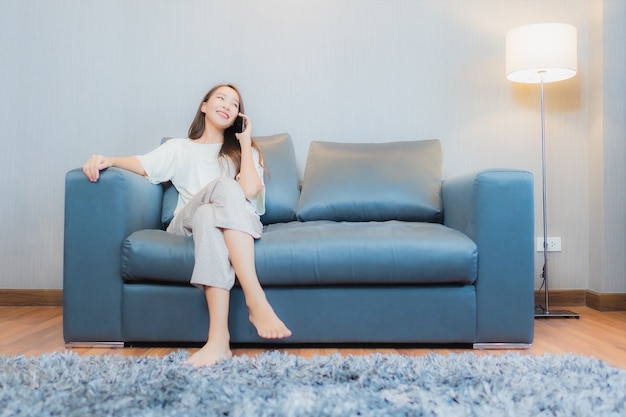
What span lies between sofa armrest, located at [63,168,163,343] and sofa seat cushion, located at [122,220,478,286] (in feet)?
0.34

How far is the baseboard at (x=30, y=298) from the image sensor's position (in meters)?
2.77

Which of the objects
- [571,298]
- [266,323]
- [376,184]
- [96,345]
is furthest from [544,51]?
[96,345]

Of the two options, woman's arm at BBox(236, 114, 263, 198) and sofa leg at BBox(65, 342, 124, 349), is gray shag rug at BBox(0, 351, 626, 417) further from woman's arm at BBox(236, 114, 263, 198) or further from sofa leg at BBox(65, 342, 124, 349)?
woman's arm at BBox(236, 114, 263, 198)

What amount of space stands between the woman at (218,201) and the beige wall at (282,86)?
473mm

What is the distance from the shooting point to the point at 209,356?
5.30 ft

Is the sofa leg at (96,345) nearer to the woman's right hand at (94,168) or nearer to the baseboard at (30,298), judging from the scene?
the woman's right hand at (94,168)

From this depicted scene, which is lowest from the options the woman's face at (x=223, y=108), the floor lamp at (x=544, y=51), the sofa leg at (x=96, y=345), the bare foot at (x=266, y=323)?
the sofa leg at (x=96, y=345)

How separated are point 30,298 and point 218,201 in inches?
62.7

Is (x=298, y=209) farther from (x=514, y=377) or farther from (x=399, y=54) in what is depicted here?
(x=514, y=377)

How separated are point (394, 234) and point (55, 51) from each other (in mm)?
2139

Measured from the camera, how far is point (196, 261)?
1732 millimetres

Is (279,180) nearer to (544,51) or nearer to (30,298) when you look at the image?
(544,51)

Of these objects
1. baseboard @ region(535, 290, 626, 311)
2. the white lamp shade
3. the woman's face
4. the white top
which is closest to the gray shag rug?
the white top

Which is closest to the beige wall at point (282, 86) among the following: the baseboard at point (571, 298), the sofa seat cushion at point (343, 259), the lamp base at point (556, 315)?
the baseboard at point (571, 298)
